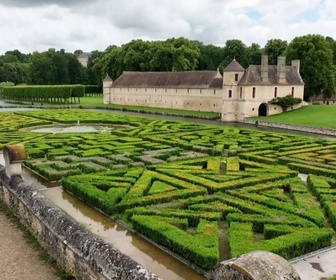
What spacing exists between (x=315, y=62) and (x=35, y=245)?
55.3 meters

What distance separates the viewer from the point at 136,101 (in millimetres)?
73312

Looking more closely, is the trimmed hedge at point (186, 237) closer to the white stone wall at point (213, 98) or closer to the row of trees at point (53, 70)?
the white stone wall at point (213, 98)

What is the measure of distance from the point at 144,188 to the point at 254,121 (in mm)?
34003

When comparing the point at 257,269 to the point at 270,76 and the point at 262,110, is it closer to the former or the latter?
the point at 262,110

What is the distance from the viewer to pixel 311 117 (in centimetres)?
4631

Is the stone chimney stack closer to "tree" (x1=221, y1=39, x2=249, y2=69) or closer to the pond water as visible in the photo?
"tree" (x1=221, y1=39, x2=249, y2=69)

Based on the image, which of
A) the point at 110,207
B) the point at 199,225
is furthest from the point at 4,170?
the point at 199,225

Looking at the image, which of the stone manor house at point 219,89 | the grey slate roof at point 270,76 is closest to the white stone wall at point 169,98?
the stone manor house at point 219,89

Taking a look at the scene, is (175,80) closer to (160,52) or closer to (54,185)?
(160,52)

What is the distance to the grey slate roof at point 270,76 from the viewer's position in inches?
1986

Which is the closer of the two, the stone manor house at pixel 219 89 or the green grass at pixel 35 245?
the green grass at pixel 35 245

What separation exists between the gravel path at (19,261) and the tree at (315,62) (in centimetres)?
5497

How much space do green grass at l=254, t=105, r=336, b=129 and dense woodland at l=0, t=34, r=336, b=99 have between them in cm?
886

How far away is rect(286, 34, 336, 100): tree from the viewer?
58.2m
